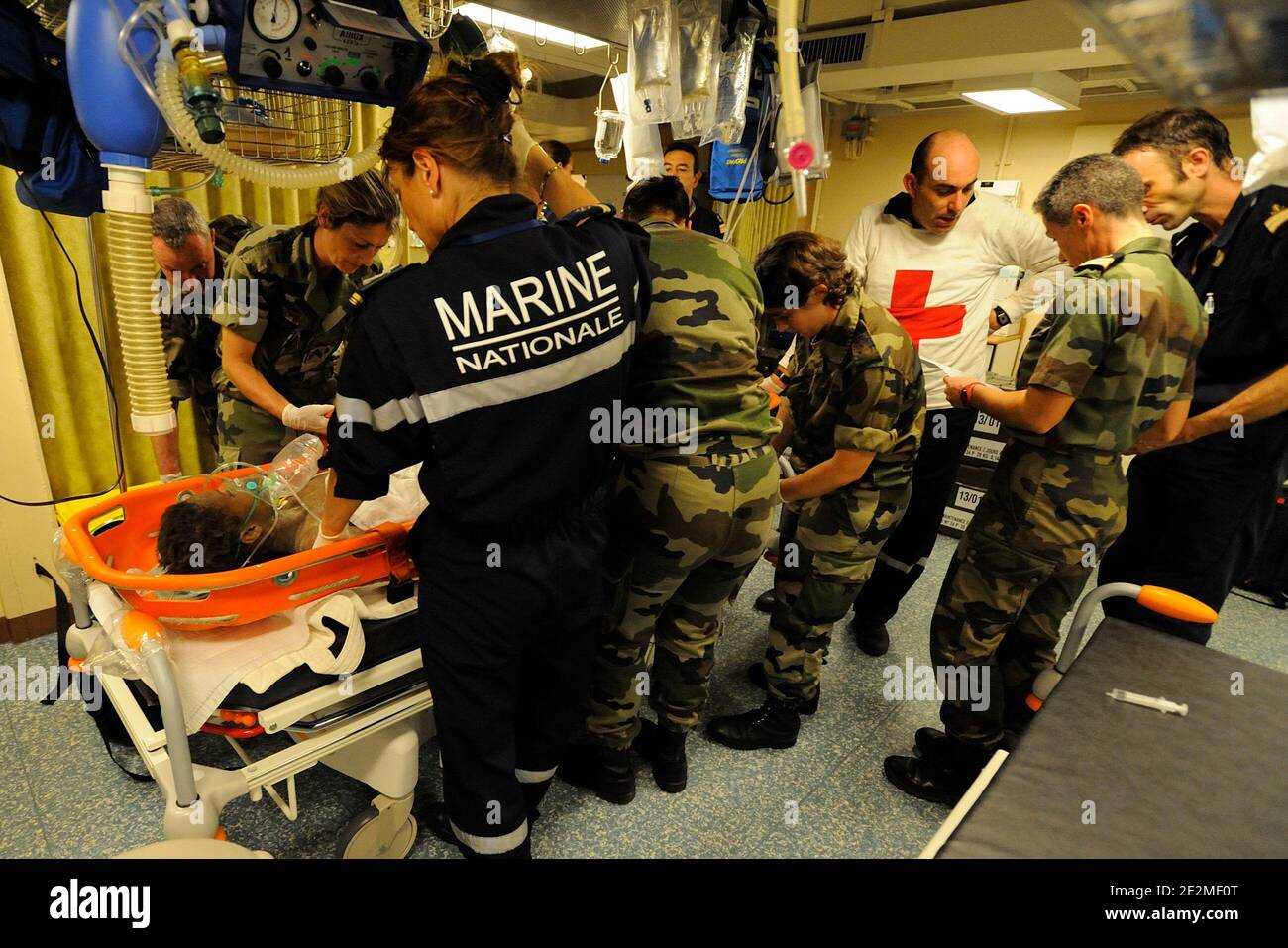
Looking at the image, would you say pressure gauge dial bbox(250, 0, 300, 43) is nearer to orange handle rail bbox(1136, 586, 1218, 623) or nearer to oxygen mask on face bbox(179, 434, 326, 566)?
oxygen mask on face bbox(179, 434, 326, 566)

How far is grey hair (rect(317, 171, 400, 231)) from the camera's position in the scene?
1.78m

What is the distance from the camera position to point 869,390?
1732mm

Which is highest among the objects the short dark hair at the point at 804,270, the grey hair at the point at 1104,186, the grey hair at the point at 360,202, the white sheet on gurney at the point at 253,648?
the grey hair at the point at 1104,186

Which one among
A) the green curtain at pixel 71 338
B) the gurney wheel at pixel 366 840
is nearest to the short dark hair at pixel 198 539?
the gurney wheel at pixel 366 840

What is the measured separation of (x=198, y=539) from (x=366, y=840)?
72cm

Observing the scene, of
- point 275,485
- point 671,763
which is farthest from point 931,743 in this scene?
point 275,485

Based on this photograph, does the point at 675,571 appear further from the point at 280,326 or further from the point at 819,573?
the point at 280,326

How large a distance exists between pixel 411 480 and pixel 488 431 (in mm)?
772

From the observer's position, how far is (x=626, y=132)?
73.3 inches

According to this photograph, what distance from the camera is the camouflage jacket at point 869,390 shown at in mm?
1729

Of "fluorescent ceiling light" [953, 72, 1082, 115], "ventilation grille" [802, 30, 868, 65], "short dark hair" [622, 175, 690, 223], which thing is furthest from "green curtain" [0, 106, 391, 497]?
"fluorescent ceiling light" [953, 72, 1082, 115]

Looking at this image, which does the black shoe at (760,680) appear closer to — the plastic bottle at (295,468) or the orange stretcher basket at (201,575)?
the orange stretcher basket at (201,575)

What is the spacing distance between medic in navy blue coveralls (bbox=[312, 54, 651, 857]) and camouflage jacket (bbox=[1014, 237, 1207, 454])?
3.16ft
